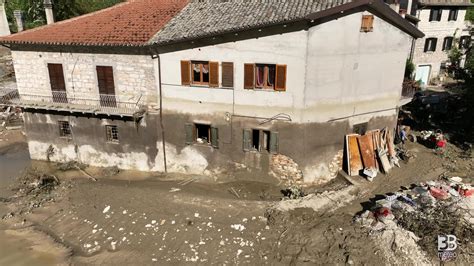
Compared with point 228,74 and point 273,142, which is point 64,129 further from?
point 273,142

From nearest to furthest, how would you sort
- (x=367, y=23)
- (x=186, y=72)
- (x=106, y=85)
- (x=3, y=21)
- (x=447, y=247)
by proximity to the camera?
(x=447, y=247) < (x=367, y=23) < (x=186, y=72) < (x=106, y=85) < (x=3, y=21)

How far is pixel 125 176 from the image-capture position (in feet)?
78.0

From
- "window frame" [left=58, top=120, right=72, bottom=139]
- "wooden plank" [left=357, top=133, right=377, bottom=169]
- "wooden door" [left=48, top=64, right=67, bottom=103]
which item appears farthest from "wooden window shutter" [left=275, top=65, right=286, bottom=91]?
"window frame" [left=58, top=120, right=72, bottom=139]

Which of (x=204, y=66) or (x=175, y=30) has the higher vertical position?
(x=175, y=30)

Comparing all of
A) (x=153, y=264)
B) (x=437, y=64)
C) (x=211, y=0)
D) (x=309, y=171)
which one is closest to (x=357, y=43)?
(x=309, y=171)

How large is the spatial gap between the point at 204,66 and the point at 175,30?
2715 mm

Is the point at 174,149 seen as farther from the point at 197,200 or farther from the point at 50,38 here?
the point at 50,38

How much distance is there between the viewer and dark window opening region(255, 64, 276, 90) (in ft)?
65.6

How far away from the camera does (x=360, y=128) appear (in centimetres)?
2211

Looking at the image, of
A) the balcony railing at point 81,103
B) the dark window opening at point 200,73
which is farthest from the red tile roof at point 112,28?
the balcony railing at point 81,103

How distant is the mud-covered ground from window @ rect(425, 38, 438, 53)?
2364 cm

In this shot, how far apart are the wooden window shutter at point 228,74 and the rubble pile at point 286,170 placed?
4819 mm

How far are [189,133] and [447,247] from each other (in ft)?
46.8

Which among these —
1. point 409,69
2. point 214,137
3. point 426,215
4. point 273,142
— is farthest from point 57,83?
point 409,69
